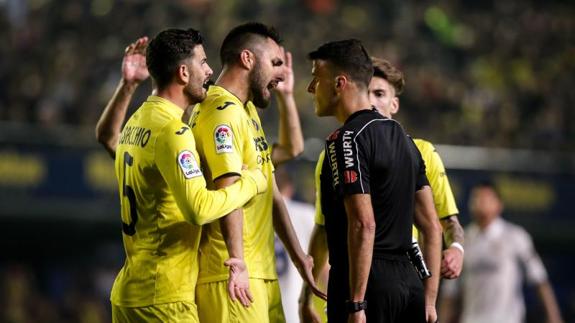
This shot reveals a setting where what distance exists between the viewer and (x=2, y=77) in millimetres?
17375

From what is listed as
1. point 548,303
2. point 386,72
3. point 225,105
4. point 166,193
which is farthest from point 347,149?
point 548,303

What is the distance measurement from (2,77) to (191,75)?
40.0 feet

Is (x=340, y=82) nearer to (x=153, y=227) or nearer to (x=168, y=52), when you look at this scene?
(x=168, y=52)

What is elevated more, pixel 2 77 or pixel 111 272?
pixel 2 77

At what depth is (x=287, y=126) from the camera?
7.49m

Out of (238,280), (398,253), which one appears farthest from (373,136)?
(238,280)

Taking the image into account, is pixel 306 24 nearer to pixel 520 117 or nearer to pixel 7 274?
pixel 520 117

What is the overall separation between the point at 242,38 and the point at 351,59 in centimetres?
64

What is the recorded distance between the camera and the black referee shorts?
5.70m

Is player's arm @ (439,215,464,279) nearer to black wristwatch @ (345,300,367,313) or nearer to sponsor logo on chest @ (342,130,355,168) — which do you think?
black wristwatch @ (345,300,367,313)

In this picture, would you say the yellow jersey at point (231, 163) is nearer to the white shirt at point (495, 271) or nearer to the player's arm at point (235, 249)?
the player's arm at point (235, 249)

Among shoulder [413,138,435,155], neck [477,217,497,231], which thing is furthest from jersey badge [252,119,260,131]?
neck [477,217,497,231]

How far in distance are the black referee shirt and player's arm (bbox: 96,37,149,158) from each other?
1614mm

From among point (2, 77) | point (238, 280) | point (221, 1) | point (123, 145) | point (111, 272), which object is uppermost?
point (221, 1)
